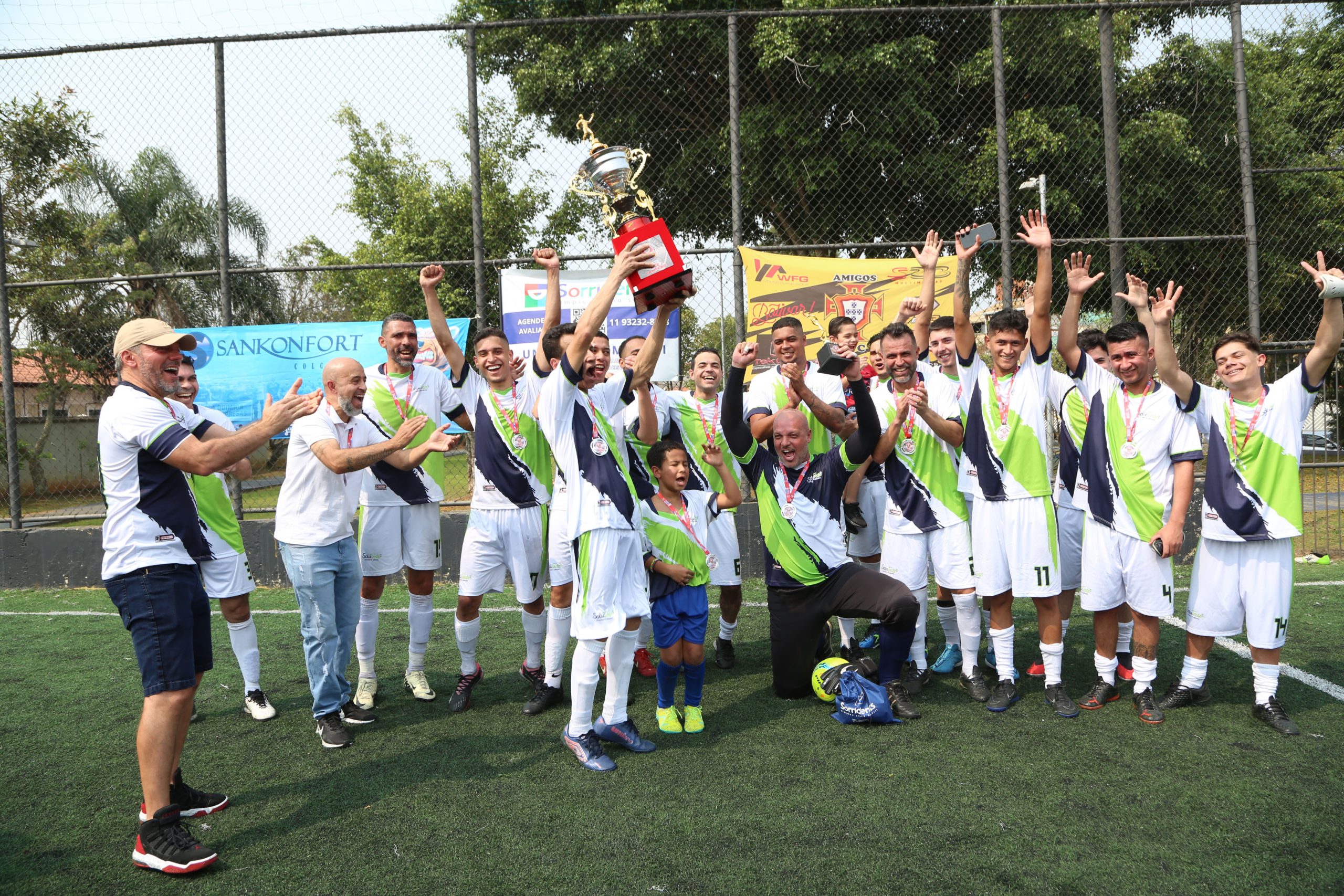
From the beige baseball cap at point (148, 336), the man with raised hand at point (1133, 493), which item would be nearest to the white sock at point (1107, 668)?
the man with raised hand at point (1133, 493)

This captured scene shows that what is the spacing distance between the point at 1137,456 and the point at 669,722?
315 centimetres

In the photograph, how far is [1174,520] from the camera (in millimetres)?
4918

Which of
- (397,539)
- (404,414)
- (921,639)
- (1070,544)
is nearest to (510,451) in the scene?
(404,414)

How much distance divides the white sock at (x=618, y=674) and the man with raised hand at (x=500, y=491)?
982mm

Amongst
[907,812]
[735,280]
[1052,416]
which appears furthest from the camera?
[1052,416]

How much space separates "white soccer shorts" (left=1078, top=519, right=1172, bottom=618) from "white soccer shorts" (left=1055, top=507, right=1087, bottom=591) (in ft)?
2.30

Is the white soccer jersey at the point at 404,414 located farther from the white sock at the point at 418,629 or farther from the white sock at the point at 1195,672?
the white sock at the point at 1195,672

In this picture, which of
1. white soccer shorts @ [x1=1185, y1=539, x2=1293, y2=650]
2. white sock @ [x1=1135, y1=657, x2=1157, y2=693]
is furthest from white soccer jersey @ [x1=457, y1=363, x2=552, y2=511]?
white soccer shorts @ [x1=1185, y1=539, x2=1293, y2=650]

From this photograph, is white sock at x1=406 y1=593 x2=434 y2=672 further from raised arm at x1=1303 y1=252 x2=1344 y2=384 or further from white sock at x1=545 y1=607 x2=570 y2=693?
raised arm at x1=1303 y1=252 x2=1344 y2=384

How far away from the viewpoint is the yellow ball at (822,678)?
17.4ft

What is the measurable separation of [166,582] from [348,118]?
2429 cm

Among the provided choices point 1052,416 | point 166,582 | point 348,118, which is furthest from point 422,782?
point 348,118

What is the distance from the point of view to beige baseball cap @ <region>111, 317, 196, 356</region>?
146 inches

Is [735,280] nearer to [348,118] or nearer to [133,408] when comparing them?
[133,408]
